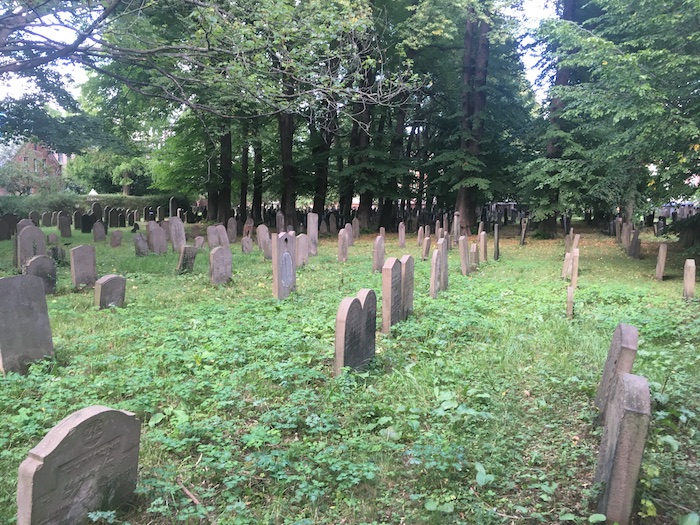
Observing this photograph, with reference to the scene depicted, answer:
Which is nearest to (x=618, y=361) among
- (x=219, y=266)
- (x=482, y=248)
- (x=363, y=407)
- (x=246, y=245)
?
(x=363, y=407)

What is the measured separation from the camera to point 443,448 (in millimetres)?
3357

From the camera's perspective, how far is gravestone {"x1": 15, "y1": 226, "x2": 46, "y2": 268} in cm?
1082

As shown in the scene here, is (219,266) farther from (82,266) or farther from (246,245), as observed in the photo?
(246,245)

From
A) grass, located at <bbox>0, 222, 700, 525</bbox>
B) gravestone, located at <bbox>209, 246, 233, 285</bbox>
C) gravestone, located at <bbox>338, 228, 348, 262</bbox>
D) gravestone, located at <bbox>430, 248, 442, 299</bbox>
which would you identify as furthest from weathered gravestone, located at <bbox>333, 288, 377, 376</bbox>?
gravestone, located at <bbox>338, 228, 348, 262</bbox>

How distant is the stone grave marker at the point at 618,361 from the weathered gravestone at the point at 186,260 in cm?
897

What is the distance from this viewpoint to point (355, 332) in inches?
199

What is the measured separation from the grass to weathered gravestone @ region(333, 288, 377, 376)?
6.4 inches

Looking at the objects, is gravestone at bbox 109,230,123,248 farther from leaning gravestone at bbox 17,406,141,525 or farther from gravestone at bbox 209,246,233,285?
leaning gravestone at bbox 17,406,141,525

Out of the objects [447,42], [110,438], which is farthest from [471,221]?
[110,438]

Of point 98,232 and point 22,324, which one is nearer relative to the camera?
point 22,324

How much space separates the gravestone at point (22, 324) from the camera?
16.2 feet

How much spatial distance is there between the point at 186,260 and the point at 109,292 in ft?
11.6

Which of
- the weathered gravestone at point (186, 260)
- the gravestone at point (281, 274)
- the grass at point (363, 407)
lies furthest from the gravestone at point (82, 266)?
the gravestone at point (281, 274)

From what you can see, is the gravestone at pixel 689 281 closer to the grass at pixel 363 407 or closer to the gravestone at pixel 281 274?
the grass at pixel 363 407
